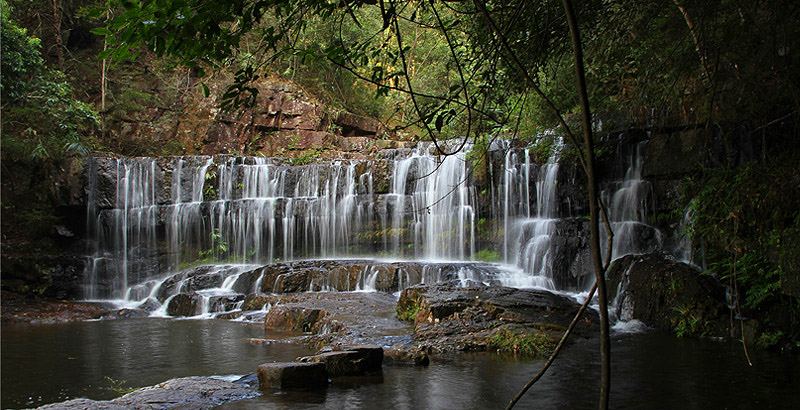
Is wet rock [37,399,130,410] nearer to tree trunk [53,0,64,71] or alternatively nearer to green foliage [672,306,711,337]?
green foliage [672,306,711,337]

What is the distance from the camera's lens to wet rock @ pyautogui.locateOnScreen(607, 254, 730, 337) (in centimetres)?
795

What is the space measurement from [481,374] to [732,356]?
3097 mm

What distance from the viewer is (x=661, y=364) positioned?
626cm

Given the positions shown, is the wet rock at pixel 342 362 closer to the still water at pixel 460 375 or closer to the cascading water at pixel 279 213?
the still water at pixel 460 375

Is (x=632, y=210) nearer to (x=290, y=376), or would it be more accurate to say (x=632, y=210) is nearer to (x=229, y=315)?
(x=229, y=315)

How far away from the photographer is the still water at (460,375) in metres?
5.00

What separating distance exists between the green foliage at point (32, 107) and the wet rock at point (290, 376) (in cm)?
1199

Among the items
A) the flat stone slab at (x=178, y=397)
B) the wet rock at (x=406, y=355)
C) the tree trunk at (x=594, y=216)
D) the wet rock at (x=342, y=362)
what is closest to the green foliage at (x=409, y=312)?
the wet rock at (x=406, y=355)

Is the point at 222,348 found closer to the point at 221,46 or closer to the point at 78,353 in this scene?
the point at 78,353

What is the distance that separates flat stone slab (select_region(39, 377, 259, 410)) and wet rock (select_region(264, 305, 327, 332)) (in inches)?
148

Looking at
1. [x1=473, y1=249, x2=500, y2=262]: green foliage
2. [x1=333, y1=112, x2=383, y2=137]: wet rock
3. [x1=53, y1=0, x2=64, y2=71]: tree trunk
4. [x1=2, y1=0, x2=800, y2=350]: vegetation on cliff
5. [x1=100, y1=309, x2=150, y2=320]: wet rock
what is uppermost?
[x1=53, y1=0, x2=64, y2=71]: tree trunk

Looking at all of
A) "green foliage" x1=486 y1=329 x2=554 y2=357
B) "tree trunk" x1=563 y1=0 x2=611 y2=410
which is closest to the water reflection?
"green foliage" x1=486 y1=329 x2=554 y2=357

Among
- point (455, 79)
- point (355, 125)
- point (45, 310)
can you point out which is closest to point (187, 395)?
point (45, 310)

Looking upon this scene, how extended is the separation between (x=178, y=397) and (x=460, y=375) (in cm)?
281
